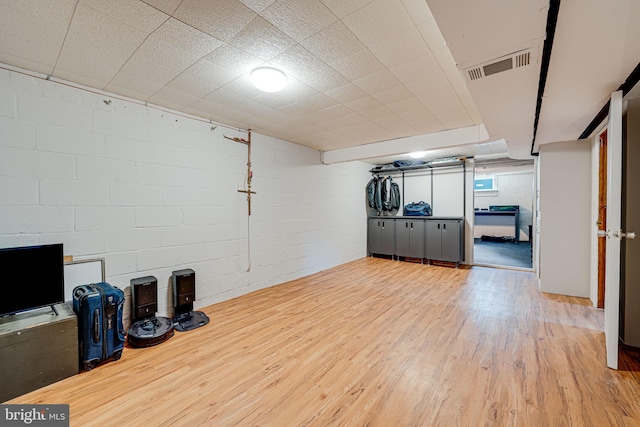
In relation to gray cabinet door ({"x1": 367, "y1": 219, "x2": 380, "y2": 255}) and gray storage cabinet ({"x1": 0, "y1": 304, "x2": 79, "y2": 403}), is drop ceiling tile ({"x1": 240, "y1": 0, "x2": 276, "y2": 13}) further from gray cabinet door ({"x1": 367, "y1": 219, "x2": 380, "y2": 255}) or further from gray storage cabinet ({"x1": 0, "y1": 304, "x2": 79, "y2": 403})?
gray cabinet door ({"x1": 367, "y1": 219, "x2": 380, "y2": 255})

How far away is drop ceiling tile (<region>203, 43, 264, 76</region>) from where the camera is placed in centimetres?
188

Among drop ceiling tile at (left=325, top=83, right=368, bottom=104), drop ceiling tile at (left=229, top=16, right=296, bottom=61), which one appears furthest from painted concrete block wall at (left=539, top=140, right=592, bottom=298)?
drop ceiling tile at (left=229, top=16, right=296, bottom=61)

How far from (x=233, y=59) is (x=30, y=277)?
2202 mm

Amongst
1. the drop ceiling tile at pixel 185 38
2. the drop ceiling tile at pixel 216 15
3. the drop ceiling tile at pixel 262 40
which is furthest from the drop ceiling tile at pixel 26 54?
the drop ceiling tile at pixel 262 40

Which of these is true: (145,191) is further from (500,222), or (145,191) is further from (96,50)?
(500,222)

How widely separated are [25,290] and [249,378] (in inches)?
68.7

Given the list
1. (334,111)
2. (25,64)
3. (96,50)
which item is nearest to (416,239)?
(334,111)

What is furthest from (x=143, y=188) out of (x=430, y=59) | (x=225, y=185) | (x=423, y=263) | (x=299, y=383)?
(x=423, y=263)

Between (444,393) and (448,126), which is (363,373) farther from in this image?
(448,126)

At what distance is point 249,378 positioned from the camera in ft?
6.31

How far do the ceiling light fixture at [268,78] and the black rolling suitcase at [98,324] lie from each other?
2.11 m

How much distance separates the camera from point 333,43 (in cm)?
179

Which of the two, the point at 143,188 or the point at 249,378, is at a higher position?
the point at 143,188

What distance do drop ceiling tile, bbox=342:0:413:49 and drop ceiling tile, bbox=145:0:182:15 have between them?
951mm
